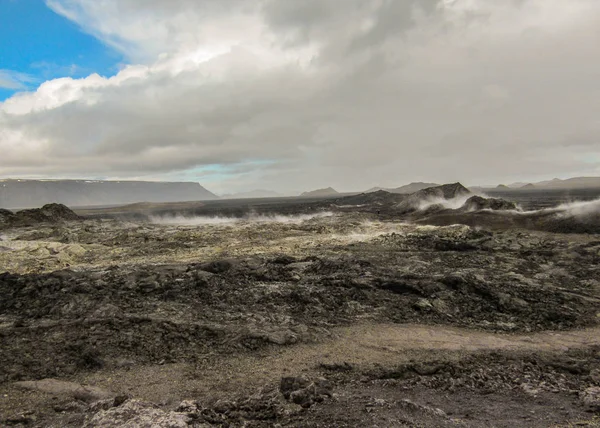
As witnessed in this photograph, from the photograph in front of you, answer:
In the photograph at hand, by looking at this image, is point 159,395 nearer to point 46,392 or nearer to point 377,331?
point 46,392

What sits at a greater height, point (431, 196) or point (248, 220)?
point (431, 196)

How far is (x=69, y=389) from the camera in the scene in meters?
7.64

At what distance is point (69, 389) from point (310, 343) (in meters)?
5.68

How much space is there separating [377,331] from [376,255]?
10.4 m

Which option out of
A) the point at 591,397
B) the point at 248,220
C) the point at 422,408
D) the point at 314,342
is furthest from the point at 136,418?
the point at 248,220

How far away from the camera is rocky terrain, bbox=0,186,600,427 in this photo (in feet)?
21.1

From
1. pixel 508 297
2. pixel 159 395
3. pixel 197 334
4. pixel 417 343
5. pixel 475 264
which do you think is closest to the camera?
pixel 159 395

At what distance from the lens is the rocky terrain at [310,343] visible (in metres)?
6.43

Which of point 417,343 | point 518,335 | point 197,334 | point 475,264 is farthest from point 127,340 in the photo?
point 475,264

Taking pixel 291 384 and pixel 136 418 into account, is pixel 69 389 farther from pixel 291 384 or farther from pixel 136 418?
pixel 291 384

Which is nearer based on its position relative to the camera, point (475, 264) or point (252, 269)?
point (252, 269)

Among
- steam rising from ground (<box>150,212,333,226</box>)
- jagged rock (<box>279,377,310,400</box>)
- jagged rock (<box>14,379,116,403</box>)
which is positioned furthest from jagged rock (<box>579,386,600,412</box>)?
steam rising from ground (<box>150,212,333,226</box>)

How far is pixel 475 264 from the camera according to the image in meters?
18.2

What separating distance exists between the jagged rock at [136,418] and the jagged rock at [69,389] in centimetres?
124
